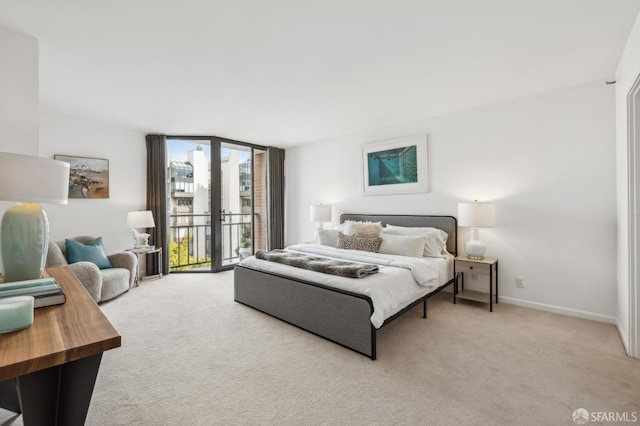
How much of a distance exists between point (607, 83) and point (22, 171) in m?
4.65

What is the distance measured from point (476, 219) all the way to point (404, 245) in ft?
2.81

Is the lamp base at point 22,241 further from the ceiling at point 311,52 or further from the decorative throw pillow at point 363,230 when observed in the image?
the decorative throw pillow at point 363,230

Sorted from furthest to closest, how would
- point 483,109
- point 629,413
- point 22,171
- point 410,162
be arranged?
1. point 410,162
2. point 483,109
3. point 629,413
4. point 22,171

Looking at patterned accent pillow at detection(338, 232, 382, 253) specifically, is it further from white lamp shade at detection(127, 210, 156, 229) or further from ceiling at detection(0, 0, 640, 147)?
white lamp shade at detection(127, 210, 156, 229)

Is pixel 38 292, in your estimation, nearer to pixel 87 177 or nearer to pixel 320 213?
pixel 87 177

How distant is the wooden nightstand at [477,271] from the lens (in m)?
3.22

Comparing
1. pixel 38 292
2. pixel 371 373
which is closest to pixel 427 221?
pixel 371 373

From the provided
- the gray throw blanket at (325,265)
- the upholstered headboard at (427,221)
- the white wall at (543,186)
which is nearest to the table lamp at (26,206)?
the gray throw blanket at (325,265)

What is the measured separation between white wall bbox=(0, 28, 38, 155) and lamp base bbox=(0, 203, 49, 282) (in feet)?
3.25

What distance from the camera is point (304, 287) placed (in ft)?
8.96

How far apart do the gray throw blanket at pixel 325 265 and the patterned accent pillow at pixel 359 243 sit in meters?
0.79

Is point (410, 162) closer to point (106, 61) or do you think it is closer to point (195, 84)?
point (195, 84)

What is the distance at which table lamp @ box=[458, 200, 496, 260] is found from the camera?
3277mm

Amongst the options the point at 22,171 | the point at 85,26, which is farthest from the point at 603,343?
the point at 85,26
